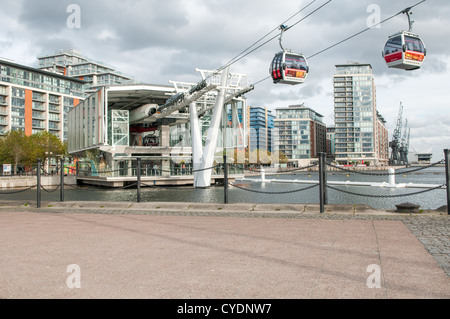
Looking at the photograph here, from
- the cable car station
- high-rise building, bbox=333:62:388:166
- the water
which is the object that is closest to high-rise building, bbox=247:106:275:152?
high-rise building, bbox=333:62:388:166

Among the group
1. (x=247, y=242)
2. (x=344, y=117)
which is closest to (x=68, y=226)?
(x=247, y=242)

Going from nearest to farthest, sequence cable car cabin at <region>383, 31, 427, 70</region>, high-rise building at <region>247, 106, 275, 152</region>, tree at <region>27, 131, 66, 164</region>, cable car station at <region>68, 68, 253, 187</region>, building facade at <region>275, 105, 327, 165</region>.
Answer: cable car cabin at <region>383, 31, 427, 70</region>
cable car station at <region>68, 68, 253, 187</region>
tree at <region>27, 131, 66, 164</region>
building facade at <region>275, 105, 327, 165</region>
high-rise building at <region>247, 106, 275, 152</region>

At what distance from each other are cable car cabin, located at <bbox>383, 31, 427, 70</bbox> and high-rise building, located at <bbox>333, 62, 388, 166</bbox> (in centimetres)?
13902

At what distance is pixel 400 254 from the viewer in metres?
5.00

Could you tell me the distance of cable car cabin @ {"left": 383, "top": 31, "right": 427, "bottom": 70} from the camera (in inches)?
565

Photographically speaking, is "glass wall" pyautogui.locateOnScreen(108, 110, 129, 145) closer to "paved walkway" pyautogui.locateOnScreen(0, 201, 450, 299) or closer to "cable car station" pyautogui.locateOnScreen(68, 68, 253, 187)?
"cable car station" pyautogui.locateOnScreen(68, 68, 253, 187)

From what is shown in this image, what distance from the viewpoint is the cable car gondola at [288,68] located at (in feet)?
55.6

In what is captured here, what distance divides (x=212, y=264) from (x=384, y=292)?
1.99m

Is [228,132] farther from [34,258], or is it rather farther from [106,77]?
[106,77]

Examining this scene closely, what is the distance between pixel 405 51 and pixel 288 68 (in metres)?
4.86

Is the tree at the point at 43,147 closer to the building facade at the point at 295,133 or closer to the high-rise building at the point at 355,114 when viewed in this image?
the building facade at the point at 295,133

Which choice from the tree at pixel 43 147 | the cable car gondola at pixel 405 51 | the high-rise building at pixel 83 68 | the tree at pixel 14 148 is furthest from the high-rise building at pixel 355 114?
the cable car gondola at pixel 405 51

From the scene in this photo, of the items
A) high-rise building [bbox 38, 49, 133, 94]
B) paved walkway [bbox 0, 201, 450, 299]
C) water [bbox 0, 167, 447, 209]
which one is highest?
high-rise building [bbox 38, 49, 133, 94]

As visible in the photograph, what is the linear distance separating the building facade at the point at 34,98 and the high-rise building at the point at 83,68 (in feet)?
95.6
